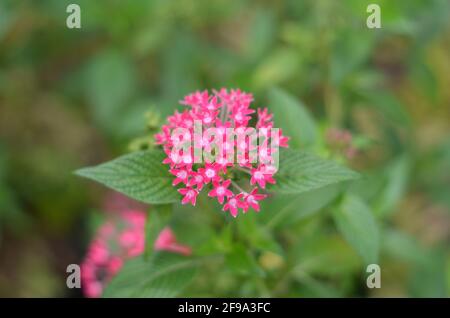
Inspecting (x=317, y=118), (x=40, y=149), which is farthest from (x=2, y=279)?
(x=317, y=118)

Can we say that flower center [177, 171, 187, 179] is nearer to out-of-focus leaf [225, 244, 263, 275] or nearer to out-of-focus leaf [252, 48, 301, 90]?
out-of-focus leaf [225, 244, 263, 275]

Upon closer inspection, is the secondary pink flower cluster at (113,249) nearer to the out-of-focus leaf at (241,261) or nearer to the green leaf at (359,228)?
the out-of-focus leaf at (241,261)

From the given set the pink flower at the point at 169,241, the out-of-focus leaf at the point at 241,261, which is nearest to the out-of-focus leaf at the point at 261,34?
the pink flower at the point at 169,241

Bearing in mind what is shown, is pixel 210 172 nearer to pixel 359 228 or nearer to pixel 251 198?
pixel 251 198

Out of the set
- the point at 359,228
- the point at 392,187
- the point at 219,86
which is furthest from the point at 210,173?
the point at 219,86

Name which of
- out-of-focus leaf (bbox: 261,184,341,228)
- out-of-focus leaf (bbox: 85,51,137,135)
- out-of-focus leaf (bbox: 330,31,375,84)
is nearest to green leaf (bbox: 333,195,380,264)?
out-of-focus leaf (bbox: 261,184,341,228)
